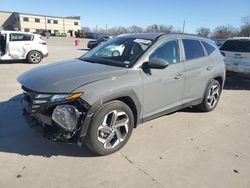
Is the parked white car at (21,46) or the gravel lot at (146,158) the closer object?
the gravel lot at (146,158)

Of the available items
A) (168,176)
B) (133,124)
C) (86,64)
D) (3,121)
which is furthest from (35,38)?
(168,176)

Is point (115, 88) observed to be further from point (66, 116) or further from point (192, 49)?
point (192, 49)

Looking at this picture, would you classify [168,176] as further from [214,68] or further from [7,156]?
[214,68]

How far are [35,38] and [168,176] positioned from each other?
36.2 ft

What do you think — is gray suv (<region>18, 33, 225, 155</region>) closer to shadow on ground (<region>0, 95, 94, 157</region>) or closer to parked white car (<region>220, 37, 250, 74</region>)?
shadow on ground (<region>0, 95, 94, 157</region>)

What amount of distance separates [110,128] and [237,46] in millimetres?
6714

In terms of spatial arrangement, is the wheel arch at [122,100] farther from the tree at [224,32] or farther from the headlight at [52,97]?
the tree at [224,32]

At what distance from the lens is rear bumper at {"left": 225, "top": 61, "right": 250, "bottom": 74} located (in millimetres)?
7886

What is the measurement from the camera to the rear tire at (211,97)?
535 cm

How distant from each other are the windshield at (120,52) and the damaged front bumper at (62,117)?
111cm

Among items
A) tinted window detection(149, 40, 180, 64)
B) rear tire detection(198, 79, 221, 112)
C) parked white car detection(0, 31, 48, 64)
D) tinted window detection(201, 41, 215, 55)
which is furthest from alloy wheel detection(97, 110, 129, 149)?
parked white car detection(0, 31, 48, 64)

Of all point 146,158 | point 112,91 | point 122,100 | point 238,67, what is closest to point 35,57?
point 238,67

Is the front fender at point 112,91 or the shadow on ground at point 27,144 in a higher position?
the front fender at point 112,91

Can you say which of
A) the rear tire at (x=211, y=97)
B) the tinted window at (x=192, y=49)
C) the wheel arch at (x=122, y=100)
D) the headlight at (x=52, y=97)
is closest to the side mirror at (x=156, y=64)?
the wheel arch at (x=122, y=100)
